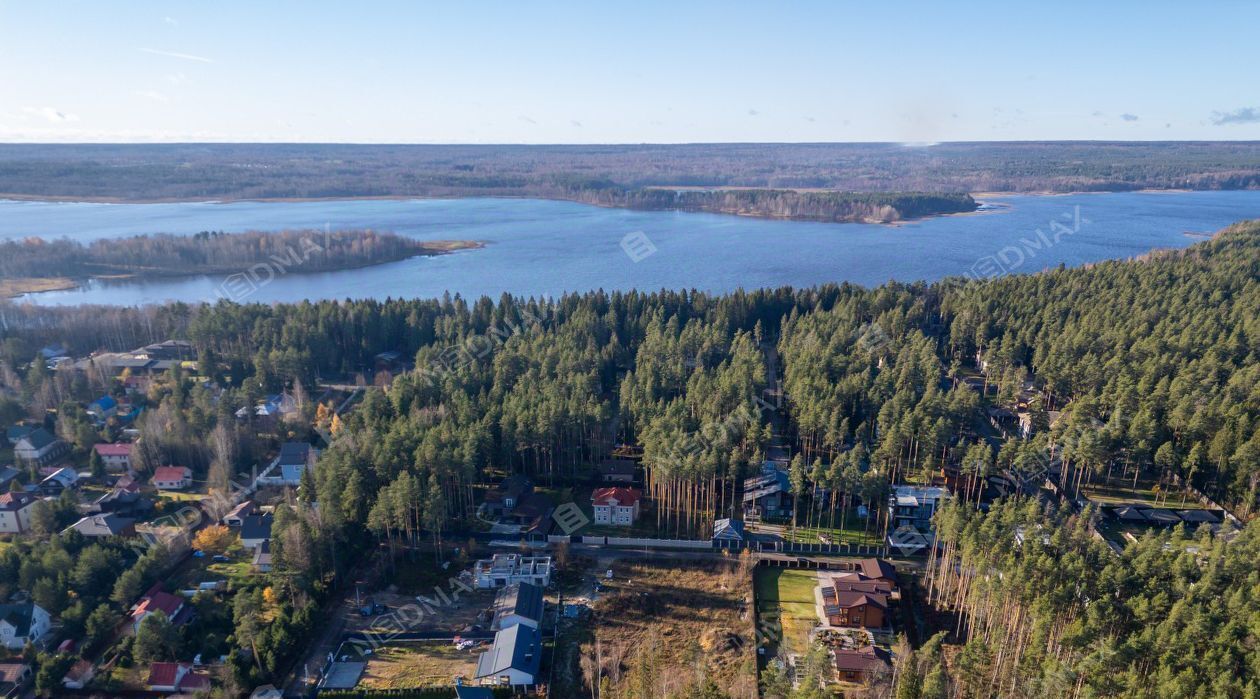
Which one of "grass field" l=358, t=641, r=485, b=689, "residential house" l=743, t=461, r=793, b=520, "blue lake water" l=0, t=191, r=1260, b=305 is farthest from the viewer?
"blue lake water" l=0, t=191, r=1260, b=305

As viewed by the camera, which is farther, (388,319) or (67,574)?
(388,319)

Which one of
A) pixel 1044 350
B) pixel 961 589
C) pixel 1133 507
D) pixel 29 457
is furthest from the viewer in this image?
pixel 1044 350

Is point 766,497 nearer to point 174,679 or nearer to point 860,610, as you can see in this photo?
point 860,610

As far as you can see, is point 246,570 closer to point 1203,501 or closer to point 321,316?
point 321,316

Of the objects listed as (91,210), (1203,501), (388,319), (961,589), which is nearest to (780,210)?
(388,319)

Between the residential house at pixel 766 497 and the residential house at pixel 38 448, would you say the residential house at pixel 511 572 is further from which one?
the residential house at pixel 38 448

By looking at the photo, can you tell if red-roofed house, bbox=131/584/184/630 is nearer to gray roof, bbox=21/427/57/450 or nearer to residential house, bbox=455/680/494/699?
residential house, bbox=455/680/494/699

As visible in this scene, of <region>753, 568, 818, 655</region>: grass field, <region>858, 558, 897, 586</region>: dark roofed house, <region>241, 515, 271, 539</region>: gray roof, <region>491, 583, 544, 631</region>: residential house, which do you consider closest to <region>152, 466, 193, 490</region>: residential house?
<region>241, 515, 271, 539</region>: gray roof
